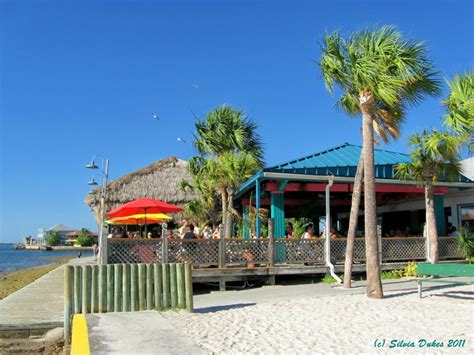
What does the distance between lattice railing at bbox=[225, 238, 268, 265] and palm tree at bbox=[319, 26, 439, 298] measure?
380 cm

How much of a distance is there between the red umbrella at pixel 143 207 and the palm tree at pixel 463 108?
8353 millimetres

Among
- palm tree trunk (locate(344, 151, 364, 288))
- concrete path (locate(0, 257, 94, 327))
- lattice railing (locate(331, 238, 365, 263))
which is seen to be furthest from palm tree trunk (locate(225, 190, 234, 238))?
concrete path (locate(0, 257, 94, 327))

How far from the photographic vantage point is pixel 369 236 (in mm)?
10844

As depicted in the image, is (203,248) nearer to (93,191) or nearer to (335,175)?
(335,175)

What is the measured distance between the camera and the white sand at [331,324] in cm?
614

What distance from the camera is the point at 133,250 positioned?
12.7 meters

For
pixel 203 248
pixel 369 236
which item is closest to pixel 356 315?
pixel 369 236

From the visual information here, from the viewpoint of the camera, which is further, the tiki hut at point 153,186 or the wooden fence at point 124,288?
the tiki hut at point 153,186

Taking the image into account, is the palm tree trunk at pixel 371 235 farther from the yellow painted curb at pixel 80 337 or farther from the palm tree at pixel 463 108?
the yellow painted curb at pixel 80 337

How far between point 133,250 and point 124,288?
396cm

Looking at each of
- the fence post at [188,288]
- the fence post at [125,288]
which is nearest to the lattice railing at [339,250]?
the fence post at [188,288]

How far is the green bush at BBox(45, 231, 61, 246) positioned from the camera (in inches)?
5217

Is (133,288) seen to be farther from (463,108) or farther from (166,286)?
(463,108)

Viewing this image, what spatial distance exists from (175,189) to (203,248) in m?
12.7
